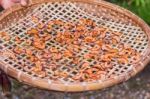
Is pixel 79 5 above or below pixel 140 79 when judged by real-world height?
above

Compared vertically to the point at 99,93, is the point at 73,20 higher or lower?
higher

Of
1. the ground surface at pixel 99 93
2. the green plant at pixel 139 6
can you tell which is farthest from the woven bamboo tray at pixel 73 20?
the green plant at pixel 139 6

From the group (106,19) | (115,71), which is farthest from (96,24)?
(115,71)

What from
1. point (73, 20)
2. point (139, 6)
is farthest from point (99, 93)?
point (139, 6)

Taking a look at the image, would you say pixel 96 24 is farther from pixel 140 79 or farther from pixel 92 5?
pixel 140 79

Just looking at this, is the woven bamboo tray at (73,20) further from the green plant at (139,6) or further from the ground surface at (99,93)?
the green plant at (139,6)

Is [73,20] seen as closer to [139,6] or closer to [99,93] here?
[99,93]
